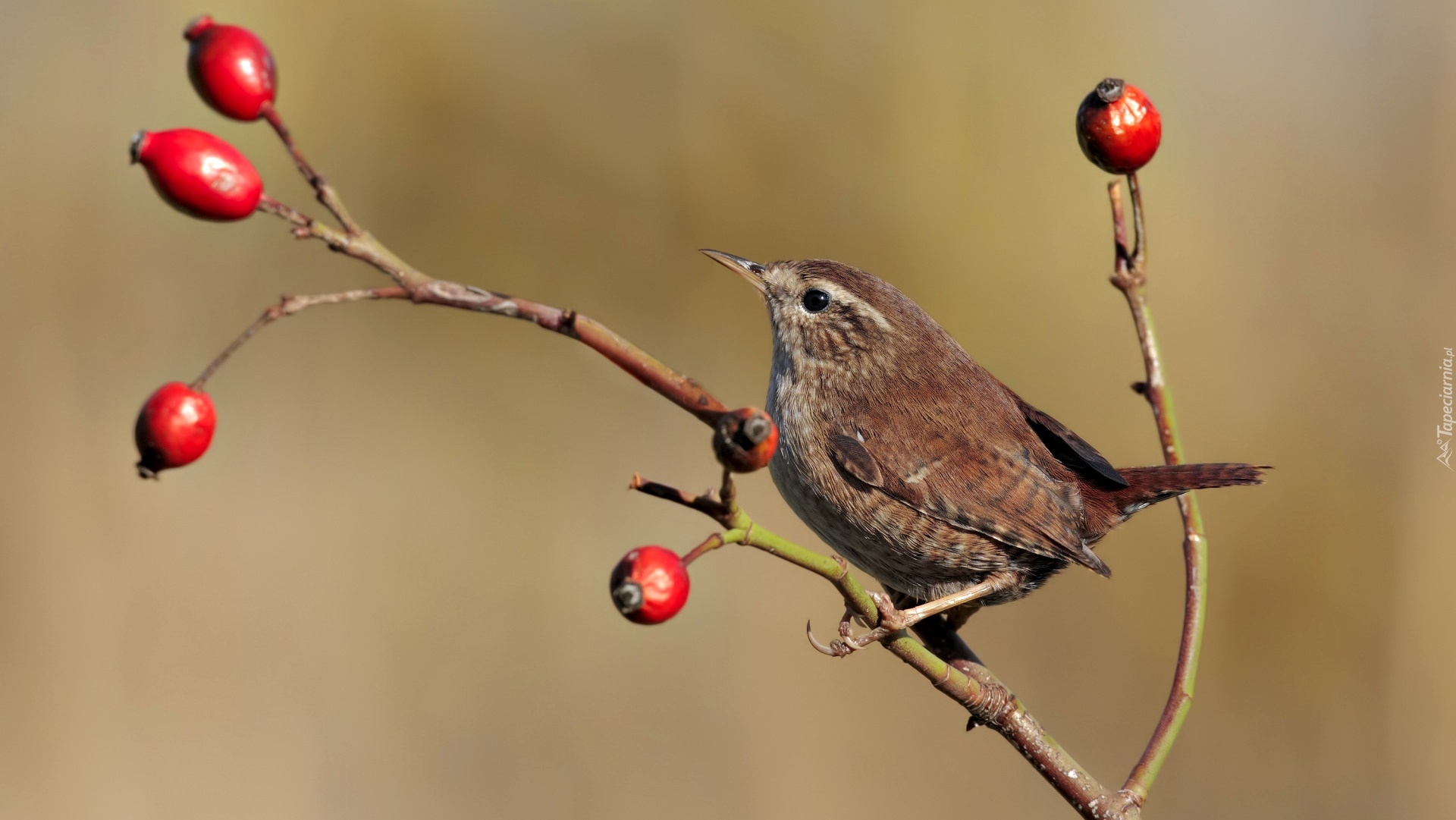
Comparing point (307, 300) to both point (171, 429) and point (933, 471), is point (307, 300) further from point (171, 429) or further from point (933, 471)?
point (933, 471)

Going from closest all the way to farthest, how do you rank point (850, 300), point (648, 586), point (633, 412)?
point (648, 586)
point (850, 300)
point (633, 412)

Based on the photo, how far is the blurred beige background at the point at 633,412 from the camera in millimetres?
5391

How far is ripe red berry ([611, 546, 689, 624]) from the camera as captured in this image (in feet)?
4.89

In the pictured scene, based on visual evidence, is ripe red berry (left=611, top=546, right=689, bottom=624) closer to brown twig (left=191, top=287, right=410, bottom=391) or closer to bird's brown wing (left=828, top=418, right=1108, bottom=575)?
brown twig (left=191, top=287, right=410, bottom=391)

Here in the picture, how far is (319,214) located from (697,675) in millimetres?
3348

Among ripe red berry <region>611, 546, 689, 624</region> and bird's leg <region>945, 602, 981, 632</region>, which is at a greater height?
bird's leg <region>945, 602, 981, 632</region>

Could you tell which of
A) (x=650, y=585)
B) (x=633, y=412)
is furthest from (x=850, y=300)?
(x=633, y=412)

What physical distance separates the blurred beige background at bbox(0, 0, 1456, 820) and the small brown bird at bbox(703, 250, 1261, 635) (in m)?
3.03

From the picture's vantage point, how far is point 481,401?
6516 millimetres

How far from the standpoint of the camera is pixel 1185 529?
2238 mm

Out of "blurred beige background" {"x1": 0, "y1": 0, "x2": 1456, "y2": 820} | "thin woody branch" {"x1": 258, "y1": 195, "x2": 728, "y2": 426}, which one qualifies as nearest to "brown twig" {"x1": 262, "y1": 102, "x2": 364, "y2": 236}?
"thin woody branch" {"x1": 258, "y1": 195, "x2": 728, "y2": 426}

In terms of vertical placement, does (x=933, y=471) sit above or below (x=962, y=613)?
above

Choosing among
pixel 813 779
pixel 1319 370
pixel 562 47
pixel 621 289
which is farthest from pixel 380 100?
pixel 1319 370

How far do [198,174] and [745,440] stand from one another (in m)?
0.80
